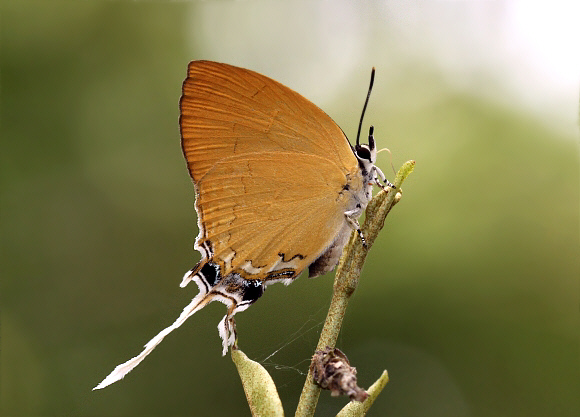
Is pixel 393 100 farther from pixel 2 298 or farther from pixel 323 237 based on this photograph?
pixel 2 298

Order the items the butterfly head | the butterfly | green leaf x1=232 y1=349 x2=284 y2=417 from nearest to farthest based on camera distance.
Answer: green leaf x1=232 y1=349 x2=284 y2=417 → the butterfly → the butterfly head

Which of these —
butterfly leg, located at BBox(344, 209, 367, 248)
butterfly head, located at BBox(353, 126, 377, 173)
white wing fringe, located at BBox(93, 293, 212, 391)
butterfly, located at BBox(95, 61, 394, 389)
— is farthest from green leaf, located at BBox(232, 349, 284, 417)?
butterfly head, located at BBox(353, 126, 377, 173)

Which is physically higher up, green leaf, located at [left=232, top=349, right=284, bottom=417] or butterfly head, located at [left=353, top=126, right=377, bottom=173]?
butterfly head, located at [left=353, top=126, right=377, bottom=173]

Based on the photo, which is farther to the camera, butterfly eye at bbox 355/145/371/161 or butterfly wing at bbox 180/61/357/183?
butterfly eye at bbox 355/145/371/161

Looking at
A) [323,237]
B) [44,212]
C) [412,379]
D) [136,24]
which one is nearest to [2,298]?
[44,212]

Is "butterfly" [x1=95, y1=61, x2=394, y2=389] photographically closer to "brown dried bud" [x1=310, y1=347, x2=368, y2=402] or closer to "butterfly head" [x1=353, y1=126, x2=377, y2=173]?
"butterfly head" [x1=353, y1=126, x2=377, y2=173]

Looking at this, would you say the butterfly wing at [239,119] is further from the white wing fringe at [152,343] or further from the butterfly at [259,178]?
the white wing fringe at [152,343]

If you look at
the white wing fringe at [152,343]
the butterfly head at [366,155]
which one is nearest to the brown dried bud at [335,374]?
the white wing fringe at [152,343]

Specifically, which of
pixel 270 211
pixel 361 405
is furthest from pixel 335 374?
pixel 270 211
